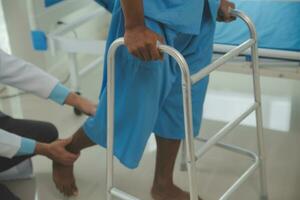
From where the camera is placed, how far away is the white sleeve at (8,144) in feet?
5.29

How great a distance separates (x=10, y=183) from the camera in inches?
75.8

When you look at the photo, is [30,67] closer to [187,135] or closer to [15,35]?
[187,135]

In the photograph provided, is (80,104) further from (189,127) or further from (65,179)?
(189,127)

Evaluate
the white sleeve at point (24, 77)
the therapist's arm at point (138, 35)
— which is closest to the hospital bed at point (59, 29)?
the white sleeve at point (24, 77)

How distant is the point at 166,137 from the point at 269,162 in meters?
0.67

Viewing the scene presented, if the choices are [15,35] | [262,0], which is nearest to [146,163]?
[262,0]

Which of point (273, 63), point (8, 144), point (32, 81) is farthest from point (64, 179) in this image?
point (273, 63)

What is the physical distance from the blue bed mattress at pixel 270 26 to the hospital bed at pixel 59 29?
63 cm

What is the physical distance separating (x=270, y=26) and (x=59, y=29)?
1075mm

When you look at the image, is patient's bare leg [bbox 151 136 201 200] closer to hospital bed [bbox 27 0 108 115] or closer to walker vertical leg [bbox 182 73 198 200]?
walker vertical leg [bbox 182 73 198 200]

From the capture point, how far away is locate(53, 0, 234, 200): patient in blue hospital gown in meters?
1.18

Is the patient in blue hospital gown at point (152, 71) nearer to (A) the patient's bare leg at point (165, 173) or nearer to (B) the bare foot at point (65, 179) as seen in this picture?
(A) the patient's bare leg at point (165, 173)

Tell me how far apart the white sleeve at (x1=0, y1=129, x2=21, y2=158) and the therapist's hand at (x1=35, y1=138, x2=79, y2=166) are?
4.0 inches

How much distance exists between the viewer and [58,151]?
5.68 ft
